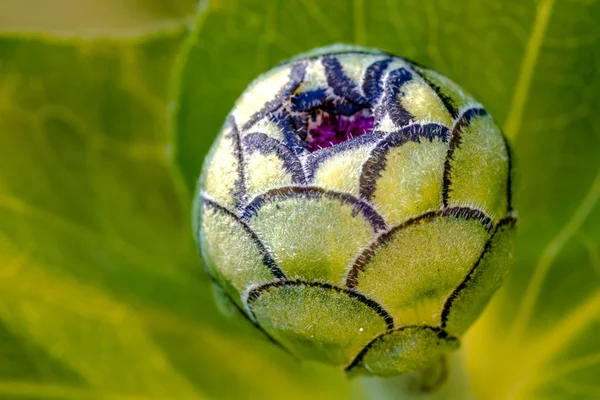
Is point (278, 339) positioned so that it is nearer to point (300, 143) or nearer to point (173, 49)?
point (300, 143)

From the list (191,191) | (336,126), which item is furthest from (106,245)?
(336,126)

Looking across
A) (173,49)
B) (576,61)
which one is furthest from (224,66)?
(576,61)

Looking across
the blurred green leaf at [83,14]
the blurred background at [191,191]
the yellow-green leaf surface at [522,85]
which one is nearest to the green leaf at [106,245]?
the blurred background at [191,191]

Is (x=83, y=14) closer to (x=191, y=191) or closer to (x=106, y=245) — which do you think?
(x=106, y=245)

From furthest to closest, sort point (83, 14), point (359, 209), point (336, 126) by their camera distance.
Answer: point (83, 14) → point (336, 126) → point (359, 209)

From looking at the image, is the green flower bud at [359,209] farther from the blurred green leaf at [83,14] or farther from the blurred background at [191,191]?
the blurred green leaf at [83,14]
